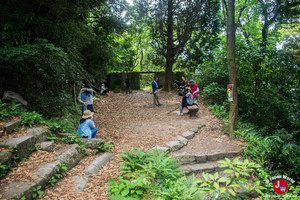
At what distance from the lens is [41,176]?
322 centimetres

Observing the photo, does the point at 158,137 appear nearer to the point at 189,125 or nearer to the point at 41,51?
the point at 189,125

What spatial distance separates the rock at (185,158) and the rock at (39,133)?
338 cm

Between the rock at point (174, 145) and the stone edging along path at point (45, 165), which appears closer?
the stone edging along path at point (45, 165)

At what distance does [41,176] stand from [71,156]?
886 mm

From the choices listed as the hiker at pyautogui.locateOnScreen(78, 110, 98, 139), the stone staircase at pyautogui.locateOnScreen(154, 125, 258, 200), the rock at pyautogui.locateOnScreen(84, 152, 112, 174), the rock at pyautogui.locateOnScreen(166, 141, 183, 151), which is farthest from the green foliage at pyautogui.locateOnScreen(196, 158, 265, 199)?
the hiker at pyautogui.locateOnScreen(78, 110, 98, 139)

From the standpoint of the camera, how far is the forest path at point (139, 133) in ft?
11.1

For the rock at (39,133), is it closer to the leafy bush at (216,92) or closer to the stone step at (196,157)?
the stone step at (196,157)

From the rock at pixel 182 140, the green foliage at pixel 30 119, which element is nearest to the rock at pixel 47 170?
the green foliage at pixel 30 119

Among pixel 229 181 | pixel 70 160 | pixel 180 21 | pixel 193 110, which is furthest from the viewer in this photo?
pixel 180 21

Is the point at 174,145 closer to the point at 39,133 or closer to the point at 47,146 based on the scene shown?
the point at 47,146

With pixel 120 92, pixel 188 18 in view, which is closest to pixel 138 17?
pixel 188 18

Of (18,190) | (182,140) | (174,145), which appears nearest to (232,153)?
(182,140)

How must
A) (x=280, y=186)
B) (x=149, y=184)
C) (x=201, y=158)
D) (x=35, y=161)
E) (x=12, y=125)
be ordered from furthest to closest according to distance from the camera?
(x=201, y=158), (x=12, y=125), (x=280, y=186), (x=35, y=161), (x=149, y=184)

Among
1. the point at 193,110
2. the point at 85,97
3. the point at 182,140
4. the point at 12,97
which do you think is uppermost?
the point at 12,97
